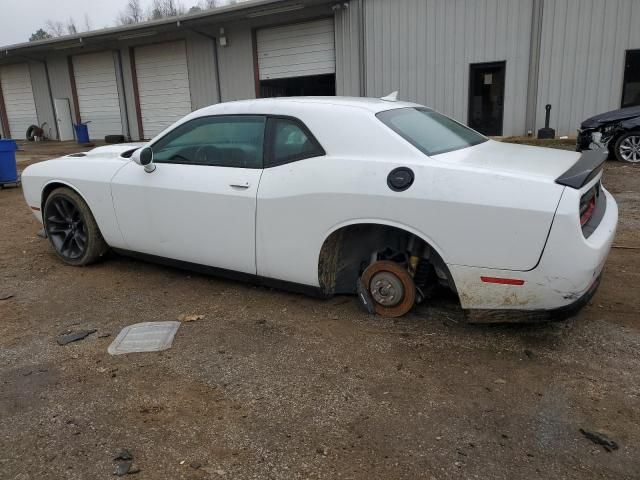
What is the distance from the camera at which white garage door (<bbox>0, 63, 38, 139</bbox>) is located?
24.5m

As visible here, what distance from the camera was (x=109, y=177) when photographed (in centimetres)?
465

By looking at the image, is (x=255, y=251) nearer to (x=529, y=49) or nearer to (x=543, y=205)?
(x=543, y=205)

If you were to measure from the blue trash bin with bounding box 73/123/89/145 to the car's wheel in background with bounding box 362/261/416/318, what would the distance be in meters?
21.2

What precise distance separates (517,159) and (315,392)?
6.57ft

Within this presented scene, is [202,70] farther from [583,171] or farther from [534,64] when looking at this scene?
[583,171]

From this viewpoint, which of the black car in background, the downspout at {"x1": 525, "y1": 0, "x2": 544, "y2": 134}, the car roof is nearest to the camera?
the car roof

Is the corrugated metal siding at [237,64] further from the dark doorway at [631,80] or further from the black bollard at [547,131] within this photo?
the dark doorway at [631,80]

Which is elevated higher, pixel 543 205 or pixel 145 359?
pixel 543 205

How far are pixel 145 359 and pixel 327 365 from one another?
1.16 metres

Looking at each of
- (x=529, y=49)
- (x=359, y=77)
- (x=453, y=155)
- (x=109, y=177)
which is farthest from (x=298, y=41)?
(x=453, y=155)

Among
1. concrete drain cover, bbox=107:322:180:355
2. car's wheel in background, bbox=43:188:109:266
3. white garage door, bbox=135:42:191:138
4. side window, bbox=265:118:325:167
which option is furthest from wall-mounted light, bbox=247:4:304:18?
concrete drain cover, bbox=107:322:180:355

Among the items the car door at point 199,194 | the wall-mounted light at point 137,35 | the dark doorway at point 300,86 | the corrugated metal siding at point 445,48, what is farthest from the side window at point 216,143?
the wall-mounted light at point 137,35

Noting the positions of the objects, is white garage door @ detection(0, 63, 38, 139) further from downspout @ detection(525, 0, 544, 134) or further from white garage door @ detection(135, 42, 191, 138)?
downspout @ detection(525, 0, 544, 134)

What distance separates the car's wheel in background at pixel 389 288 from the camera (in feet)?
11.8
